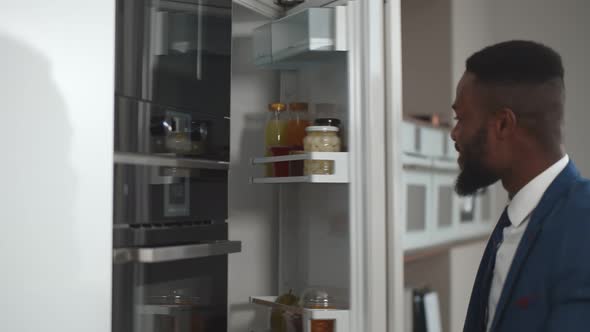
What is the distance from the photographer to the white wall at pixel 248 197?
65.0 inches

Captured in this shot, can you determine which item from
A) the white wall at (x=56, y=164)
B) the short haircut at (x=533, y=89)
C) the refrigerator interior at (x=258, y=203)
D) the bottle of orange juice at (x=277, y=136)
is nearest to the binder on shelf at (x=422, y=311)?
the refrigerator interior at (x=258, y=203)

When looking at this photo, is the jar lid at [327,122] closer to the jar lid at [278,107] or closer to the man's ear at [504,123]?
the jar lid at [278,107]

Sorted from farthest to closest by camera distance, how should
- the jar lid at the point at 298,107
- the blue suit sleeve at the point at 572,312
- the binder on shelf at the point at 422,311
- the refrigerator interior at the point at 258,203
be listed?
the binder on shelf at the point at 422,311 → the refrigerator interior at the point at 258,203 → the jar lid at the point at 298,107 → the blue suit sleeve at the point at 572,312

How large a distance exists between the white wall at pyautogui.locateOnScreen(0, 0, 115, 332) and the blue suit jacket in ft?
2.30

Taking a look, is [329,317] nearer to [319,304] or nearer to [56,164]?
[319,304]

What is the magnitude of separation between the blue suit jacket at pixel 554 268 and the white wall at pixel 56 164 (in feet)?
2.30

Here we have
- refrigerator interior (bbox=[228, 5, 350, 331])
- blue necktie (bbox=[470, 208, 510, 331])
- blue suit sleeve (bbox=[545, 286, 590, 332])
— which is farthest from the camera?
refrigerator interior (bbox=[228, 5, 350, 331])

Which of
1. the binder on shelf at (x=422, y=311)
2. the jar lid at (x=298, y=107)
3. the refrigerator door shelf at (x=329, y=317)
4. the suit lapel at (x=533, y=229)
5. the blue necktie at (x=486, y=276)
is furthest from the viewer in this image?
the binder on shelf at (x=422, y=311)

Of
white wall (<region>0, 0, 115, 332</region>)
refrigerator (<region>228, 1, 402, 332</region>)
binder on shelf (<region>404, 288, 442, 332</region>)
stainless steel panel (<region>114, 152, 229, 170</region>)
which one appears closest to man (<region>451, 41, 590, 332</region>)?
refrigerator (<region>228, 1, 402, 332</region>)

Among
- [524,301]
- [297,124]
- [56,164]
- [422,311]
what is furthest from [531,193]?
[422,311]

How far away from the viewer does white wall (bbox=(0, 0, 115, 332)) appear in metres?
0.96

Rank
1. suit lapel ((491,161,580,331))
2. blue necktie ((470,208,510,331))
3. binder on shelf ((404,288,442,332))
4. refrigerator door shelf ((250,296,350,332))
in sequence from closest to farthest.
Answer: suit lapel ((491,161,580,331)), blue necktie ((470,208,510,331)), refrigerator door shelf ((250,296,350,332)), binder on shelf ((404,288,442,332))

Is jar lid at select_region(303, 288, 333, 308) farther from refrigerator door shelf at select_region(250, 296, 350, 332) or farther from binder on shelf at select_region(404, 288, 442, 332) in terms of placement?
binder on shelf at select_region(404, 288, 442, 332)

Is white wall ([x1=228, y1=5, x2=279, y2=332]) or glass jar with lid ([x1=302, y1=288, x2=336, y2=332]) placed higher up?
white wall ([x1=228, y1=5, x2=279, y2=332])
